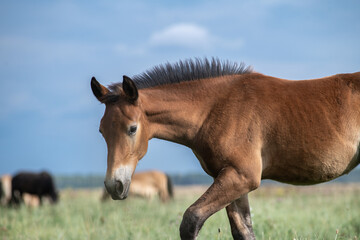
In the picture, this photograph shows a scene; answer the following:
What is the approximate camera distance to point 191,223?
4270mm

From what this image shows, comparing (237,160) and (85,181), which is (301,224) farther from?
(85,181)

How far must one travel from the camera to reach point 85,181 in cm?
3734

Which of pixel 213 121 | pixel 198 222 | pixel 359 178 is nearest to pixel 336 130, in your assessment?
pixel 213 121

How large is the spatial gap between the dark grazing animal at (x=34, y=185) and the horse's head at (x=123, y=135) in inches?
596

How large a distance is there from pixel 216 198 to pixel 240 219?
0.83m

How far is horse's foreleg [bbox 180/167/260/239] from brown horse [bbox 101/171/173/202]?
48.0 feet

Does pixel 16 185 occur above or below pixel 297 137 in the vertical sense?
below

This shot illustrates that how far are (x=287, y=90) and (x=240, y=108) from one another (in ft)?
2.16

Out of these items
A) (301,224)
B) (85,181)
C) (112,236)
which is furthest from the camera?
(85,181)

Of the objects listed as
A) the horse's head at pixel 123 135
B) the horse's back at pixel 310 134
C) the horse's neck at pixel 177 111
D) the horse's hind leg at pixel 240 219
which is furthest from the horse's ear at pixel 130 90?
the horse's hind leg at pixel 240 219

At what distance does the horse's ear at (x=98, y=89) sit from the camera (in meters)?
4.74

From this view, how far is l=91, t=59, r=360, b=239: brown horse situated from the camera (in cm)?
438

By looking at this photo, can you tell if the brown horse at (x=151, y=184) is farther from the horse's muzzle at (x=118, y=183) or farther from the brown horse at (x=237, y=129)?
the horse's muzzle at (x=118, y=183)

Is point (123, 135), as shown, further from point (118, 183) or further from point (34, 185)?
point (34, 185)
